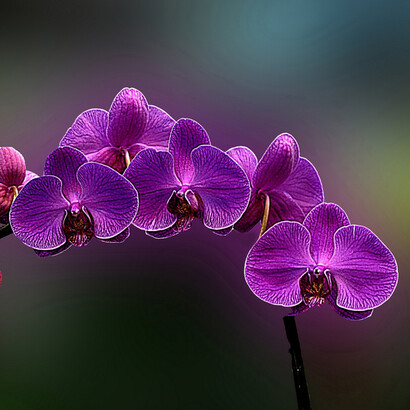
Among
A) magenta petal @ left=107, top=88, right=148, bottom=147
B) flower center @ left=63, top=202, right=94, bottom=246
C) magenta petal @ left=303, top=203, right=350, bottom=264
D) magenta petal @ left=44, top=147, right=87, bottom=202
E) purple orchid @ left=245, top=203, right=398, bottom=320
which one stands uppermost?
magenta petal @ left=107, top=88, right=148, bottom=147

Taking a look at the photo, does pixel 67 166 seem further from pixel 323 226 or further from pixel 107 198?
pixel 323 226

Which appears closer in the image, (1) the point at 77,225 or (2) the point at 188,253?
(1) the point at 77,225

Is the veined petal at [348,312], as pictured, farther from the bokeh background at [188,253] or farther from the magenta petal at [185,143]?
the bokeh background at [188,253]

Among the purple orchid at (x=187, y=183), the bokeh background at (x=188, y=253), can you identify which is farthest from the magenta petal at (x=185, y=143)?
the bokeh background at (x=188, y=253)

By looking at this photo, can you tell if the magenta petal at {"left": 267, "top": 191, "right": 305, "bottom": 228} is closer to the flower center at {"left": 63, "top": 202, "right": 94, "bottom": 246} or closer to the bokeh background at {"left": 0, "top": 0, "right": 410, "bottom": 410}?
the flower center at {"left": 63, "top": 202, "right": 94, "bottom": 246}

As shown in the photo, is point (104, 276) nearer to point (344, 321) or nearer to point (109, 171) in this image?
point (344, 321)

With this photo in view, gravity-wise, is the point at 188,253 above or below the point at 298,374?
above

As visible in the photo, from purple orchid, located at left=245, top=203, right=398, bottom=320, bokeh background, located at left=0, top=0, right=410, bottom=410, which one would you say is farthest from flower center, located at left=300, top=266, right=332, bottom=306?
bokeh background, located at left=0, top=0, right=410, bottom=410

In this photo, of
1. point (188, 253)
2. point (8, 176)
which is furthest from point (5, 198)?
point (188, 253)
